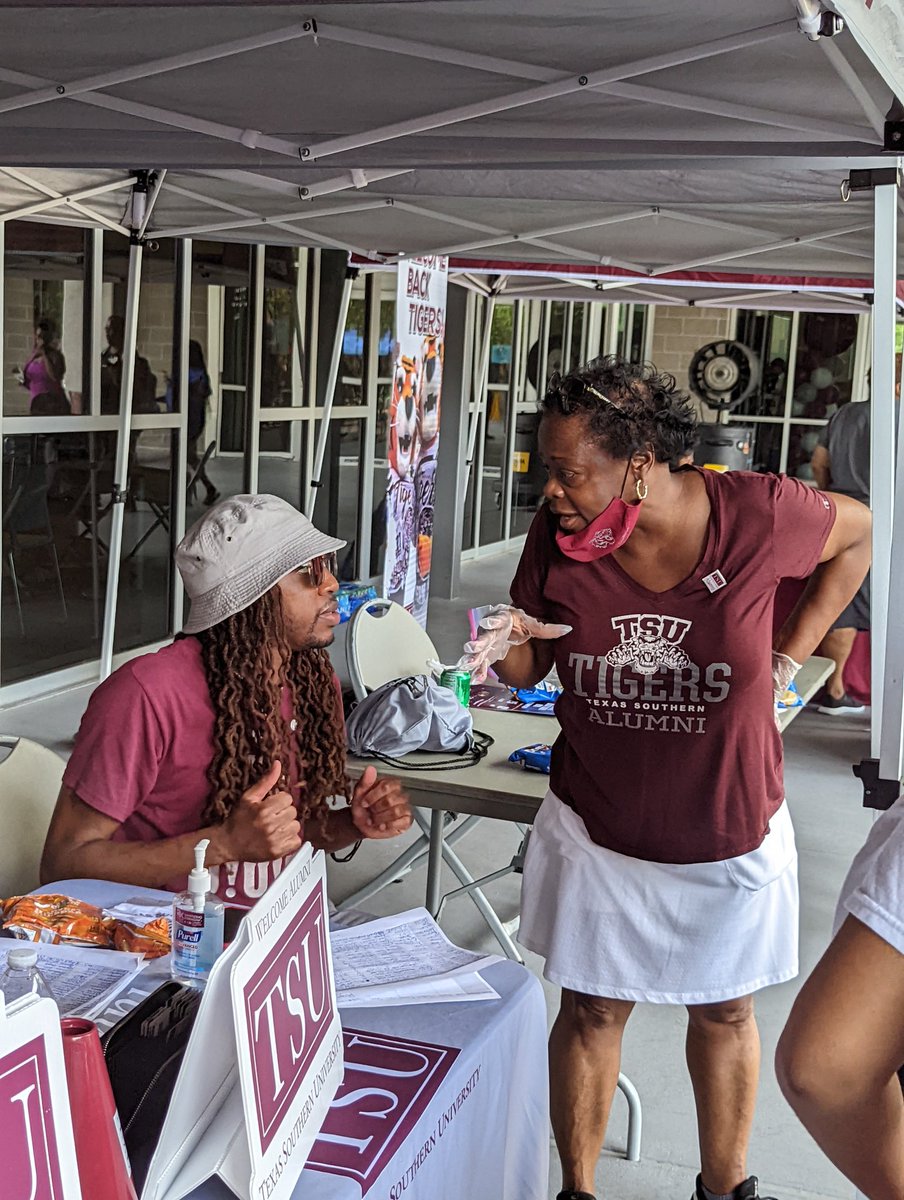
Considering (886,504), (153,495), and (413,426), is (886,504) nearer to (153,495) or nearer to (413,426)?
(413,426)

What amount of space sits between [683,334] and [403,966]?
15.4 m

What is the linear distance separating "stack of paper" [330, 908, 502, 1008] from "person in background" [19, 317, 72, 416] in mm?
4657

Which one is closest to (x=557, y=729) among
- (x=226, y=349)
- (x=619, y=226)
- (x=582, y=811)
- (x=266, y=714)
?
(x=582, y=811)

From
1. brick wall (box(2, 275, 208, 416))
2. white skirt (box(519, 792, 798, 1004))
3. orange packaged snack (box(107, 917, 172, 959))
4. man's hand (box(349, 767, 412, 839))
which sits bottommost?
white skirt (box(519, 792, 798, 1004))

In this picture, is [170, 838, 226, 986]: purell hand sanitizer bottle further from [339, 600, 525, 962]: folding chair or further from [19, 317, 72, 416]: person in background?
[19, 317, 72, 416]: person in background

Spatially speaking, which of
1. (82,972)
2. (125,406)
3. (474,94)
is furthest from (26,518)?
(82,972)

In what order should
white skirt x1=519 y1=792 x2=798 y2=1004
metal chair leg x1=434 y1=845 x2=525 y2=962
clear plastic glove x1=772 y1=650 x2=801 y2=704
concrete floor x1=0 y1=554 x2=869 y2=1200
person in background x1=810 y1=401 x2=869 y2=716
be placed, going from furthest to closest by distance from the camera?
person in background x1=810 y1=401 x2=869 y2=716
metal chair leg x1=434 y1=845 x2=525 y2=962
concrete floor x1=0 y1=554 x2=869 y2=1200
clear plastic glove x1=772 y1=650 x2=801 y2=704
white skirt x1=519 y1=792 x2=798 y2=1004

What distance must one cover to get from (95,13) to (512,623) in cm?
155

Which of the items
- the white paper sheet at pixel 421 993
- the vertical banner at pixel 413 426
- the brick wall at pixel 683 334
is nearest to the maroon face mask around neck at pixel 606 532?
the white paper sheet at pixel 421 993

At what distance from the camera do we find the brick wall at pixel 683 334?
643 inches

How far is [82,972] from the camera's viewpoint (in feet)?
5.91

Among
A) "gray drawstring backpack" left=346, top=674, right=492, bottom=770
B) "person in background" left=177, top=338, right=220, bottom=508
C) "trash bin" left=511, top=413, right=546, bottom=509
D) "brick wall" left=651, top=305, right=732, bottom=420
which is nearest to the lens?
"gray drawstring backpack" left=346, top=674, right=492, bottom=770

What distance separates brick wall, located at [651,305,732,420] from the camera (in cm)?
1633

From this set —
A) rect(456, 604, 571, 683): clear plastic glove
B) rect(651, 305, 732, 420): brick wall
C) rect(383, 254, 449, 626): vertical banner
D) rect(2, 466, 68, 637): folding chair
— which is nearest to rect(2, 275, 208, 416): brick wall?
rect(2, 466, 68, 637): folding chair
